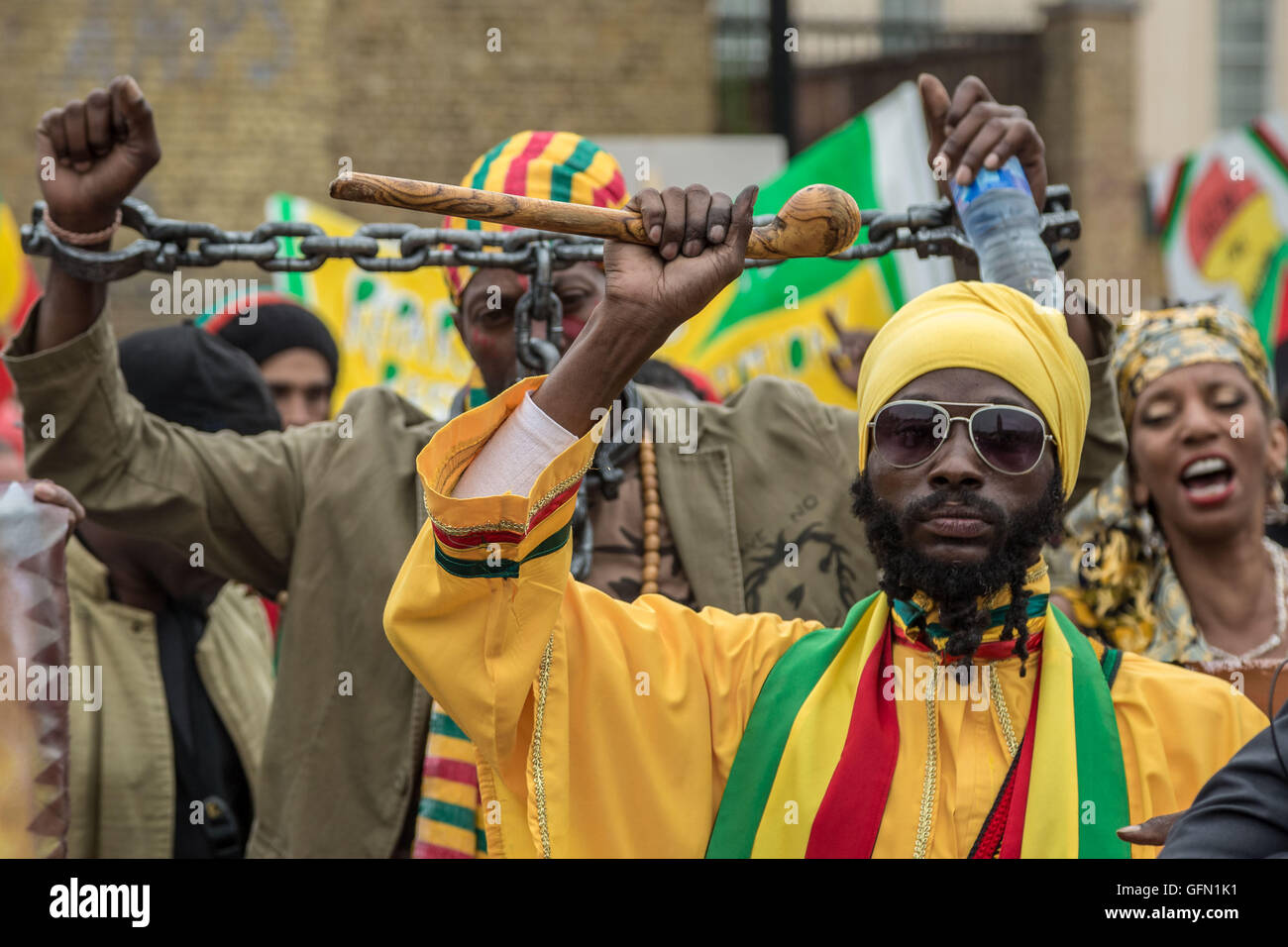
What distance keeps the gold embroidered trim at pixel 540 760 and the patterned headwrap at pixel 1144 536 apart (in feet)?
5.77

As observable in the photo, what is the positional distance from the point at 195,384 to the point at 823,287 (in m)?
2.44

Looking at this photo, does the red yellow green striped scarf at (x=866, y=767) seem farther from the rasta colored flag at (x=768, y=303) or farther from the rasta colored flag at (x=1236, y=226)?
→ the rasta colored flag at (x=1236, y=226)

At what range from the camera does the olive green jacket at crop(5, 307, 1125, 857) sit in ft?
10.4

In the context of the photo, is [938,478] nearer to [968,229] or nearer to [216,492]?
[968,229]

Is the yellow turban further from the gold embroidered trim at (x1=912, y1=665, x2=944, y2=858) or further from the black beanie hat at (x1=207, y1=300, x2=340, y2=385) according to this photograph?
the black beanie hat at (x1=207, y1=300, x2=340, y2=385)

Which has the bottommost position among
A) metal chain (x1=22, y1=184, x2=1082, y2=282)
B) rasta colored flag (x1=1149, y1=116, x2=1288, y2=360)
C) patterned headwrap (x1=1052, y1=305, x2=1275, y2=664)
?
patterned headwrap (x1=1052, y1=305, x2=1275, y2=664)

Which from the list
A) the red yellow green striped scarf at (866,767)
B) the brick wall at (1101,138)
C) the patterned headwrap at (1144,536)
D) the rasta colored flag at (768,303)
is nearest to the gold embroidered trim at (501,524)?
the red yellow green striped scarf at (866,767)

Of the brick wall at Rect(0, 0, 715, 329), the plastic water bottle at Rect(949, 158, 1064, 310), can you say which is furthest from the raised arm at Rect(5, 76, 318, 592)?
the brick wall at Rect(0, 0, 715, 329)

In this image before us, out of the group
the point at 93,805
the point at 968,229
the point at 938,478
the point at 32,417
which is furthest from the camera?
the point at 93,805

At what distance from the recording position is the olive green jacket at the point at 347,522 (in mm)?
3176

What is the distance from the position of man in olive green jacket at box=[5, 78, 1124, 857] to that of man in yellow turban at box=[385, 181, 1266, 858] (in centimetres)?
55

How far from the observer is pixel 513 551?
2.29 meters

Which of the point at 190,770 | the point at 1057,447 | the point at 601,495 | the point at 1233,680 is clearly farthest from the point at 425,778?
the point at 1233,680

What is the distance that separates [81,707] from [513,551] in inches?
73.7
